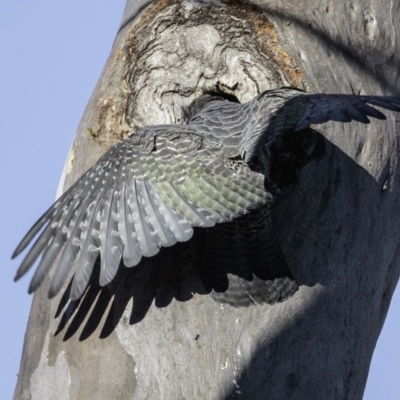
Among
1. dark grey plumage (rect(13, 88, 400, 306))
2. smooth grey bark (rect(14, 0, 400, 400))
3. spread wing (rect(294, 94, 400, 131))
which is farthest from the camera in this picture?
smooth grey bark (rect(14, 0, 400, 400))

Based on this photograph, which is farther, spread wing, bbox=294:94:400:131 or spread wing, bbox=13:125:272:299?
spread wing, bbox=13:125:272:299

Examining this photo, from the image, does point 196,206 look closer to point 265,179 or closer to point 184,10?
point 265,179

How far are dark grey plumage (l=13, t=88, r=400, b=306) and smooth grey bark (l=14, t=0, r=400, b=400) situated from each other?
0.16 meters

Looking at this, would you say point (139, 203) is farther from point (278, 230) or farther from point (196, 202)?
point (278, 230)

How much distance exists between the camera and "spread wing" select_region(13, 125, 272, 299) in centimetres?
380

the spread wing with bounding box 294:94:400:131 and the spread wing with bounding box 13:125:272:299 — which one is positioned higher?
the spread wing with bounding box 294:94:400:131

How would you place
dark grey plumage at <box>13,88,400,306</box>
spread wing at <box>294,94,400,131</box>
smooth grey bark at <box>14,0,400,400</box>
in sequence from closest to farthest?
spread wing at <box>294,94,400,131</box>
dark grey plumage at <box>13,88,400,306</box>
smooth grey bark at <box>14,0,400,400</box>

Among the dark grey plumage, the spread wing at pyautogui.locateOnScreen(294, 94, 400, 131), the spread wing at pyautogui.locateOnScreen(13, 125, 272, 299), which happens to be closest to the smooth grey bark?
the dark grey plumage

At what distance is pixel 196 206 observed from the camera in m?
3.87

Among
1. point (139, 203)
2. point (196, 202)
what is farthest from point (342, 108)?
point (139, 203)

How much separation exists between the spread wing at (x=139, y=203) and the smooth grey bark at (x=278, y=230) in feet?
1.01

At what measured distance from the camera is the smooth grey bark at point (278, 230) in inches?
155

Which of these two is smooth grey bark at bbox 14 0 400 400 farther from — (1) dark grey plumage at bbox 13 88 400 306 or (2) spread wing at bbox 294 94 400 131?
(2) spread wing at bbox 294 94 400 131

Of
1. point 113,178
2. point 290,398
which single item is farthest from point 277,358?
point 113,178
